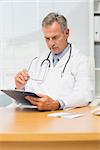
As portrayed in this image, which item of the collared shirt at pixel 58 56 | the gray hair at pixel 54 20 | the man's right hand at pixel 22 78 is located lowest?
the man's right hand at pixel 22 78

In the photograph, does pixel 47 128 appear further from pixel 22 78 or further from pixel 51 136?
pixel 22 78

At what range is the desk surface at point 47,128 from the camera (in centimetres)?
100

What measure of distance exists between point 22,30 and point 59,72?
4.61 feet

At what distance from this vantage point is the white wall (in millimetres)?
3059

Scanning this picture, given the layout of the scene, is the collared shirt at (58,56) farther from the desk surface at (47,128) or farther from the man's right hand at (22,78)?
the desk surface at (47,128)

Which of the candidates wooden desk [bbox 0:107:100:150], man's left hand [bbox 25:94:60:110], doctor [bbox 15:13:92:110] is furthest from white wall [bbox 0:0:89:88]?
wooden desk [bbox 0:107:100:150]

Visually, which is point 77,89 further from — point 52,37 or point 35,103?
point 52,37

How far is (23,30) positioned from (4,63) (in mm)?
403

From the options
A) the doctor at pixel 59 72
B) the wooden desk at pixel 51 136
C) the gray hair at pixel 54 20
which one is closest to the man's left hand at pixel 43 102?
the doctor at pixel 59 72

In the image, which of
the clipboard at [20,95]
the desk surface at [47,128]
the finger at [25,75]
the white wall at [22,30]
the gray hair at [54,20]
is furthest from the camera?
the white wall at [22,30]

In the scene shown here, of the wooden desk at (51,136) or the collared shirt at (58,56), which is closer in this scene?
the wooden desk at (51,136)

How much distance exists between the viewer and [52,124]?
115 cm

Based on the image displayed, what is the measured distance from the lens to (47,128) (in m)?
1.08

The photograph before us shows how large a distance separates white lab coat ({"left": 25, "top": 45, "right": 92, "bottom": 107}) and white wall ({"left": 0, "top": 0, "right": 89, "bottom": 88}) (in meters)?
1.20
